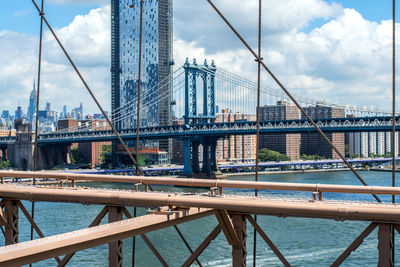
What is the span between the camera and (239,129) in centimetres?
4250

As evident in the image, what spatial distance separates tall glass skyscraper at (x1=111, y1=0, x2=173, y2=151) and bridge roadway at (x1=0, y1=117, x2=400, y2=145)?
13.6 meters

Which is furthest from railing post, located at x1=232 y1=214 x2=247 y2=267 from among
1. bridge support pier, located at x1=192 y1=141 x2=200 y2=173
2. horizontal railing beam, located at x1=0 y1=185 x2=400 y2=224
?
bridge support pier, located at x1=192 y1=141 x2=200 y2=173

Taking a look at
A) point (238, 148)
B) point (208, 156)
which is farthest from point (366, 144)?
point (208, 156)

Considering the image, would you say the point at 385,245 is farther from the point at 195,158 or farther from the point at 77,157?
the point at 77,157

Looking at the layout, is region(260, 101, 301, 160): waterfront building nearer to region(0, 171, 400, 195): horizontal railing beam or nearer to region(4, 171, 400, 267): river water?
region(4, 171, 400, 267): river water

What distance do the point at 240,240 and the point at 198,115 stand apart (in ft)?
149

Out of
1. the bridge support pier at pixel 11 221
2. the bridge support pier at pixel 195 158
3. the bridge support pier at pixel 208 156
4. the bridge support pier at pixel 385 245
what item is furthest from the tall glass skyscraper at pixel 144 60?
the bridge support pier at pixel 385 245

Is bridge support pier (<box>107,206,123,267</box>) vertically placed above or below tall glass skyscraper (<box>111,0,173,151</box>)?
below

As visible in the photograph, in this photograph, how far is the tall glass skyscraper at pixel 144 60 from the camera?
66.3 m

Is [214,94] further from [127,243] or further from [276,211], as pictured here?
[276,211]

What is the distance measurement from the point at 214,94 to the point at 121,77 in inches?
862

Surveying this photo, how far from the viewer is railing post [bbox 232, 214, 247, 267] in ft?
13.2

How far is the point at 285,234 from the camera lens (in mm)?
18531

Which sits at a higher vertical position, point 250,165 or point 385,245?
point 385,245
